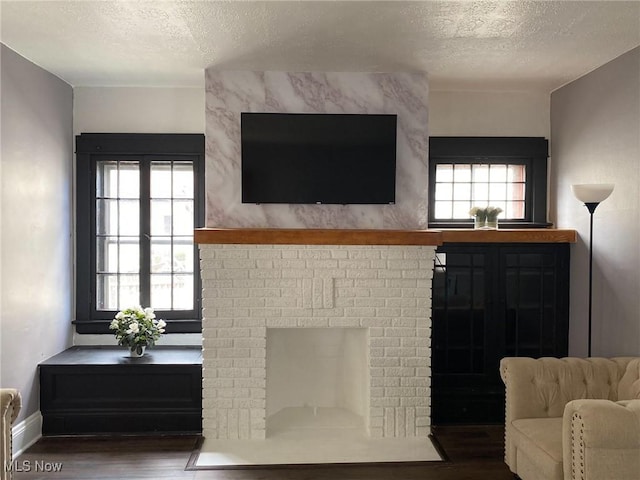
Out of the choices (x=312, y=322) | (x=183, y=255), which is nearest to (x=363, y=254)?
(x=312, y=322)

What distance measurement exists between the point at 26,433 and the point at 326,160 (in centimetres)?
279

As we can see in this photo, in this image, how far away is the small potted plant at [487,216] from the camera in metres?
4.46

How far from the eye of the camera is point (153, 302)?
4816 mm

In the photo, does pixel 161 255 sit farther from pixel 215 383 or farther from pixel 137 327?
pixel 215 383

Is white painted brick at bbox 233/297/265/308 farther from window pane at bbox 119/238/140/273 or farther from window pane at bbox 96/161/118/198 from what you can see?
window pane at bbox 96/161/118/198

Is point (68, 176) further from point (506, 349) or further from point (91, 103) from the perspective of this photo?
point (506, 349)

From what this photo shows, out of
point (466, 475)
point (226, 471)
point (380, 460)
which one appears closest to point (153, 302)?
point (226, 471)

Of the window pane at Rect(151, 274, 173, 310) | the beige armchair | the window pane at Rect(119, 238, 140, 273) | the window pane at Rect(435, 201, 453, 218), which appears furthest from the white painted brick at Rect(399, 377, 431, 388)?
the beige armchair

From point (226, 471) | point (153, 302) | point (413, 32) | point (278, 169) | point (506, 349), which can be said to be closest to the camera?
point (413, 32)

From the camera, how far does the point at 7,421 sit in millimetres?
2785

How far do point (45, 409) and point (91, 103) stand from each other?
2.42 metres

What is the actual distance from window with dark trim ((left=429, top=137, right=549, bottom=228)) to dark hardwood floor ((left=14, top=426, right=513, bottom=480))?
183 cm

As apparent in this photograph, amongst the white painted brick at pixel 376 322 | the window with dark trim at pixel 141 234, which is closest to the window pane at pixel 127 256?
the window with dark trim at pixel 141 234

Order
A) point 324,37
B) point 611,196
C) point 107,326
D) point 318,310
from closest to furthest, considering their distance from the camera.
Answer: point 324,37 → point 611,196 → point 318,310 → point 107,326
